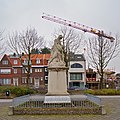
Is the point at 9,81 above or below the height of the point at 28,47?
below

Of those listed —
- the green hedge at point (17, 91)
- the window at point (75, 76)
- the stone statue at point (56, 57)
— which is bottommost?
the green hedge at point (17, 91)

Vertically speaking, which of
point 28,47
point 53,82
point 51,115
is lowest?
point 51,115

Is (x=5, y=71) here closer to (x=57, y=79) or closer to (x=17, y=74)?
(x=17, y=74)

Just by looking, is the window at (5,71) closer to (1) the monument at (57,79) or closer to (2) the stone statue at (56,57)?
(2) the stone statue at (56,57)

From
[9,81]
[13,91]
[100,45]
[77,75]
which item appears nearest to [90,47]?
[100,45]

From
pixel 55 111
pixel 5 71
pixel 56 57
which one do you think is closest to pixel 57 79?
pixel 56 57

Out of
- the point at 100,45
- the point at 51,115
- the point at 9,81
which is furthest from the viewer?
the point at 9,81

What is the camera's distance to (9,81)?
243 ft

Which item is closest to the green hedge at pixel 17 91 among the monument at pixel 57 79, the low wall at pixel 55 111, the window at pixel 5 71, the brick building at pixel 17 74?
the monument at pixel 57 79

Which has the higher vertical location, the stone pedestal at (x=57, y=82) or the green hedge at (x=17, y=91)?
the stone pedestal at (x=57, y=82)

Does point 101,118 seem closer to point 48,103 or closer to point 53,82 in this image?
point 48,103

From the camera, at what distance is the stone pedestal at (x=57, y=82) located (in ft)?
72.0

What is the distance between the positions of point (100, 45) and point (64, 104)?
106ft

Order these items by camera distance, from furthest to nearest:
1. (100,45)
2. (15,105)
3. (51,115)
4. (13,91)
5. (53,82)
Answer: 1. (100,45)
2. (13,91)
3. (53,82)
4. (15,105)
5. (51,115)
